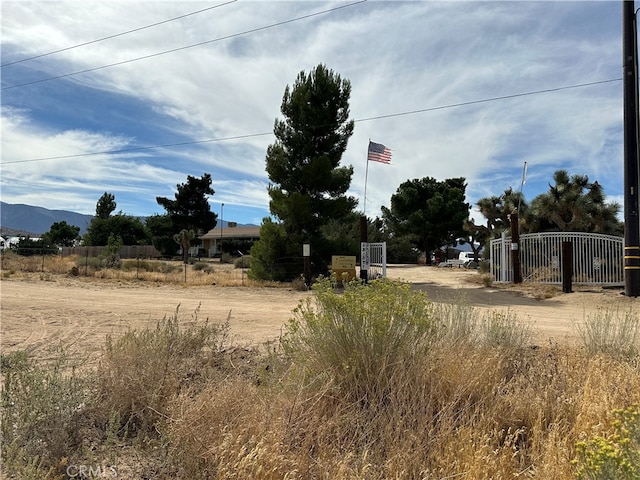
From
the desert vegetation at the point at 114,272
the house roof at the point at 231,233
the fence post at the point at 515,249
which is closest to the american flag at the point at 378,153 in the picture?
the fence post at the point at 515,249

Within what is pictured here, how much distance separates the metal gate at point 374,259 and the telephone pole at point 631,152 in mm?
8776

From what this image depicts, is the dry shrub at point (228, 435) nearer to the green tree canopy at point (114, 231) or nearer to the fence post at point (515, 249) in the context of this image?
the fence post at point (515, 249)

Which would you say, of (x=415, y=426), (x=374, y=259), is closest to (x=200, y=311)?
(x=415, y=426)

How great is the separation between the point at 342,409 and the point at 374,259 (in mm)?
18729

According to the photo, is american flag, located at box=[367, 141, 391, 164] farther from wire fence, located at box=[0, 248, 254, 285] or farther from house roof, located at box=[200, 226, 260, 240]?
house roof, located at box=[200, 226, 260, 240]

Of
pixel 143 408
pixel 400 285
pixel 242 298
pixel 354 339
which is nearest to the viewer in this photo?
pixel 143 408

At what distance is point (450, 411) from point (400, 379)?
498 mm

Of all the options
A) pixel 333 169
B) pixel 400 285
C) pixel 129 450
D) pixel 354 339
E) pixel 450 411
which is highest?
pixel 333 169

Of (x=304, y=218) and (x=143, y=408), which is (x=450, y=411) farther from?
(x=304, y=218)

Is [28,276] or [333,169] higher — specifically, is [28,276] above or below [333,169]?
below

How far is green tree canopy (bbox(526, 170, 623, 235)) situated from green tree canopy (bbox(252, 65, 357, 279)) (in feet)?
34.6

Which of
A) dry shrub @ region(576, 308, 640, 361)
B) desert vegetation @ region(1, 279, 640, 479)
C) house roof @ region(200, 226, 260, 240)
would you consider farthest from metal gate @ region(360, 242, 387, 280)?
house roof @ region(200, 226, 260, 240)

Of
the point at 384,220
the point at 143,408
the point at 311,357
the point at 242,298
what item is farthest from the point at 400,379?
the point at 384,220

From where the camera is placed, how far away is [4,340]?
8.16 m
